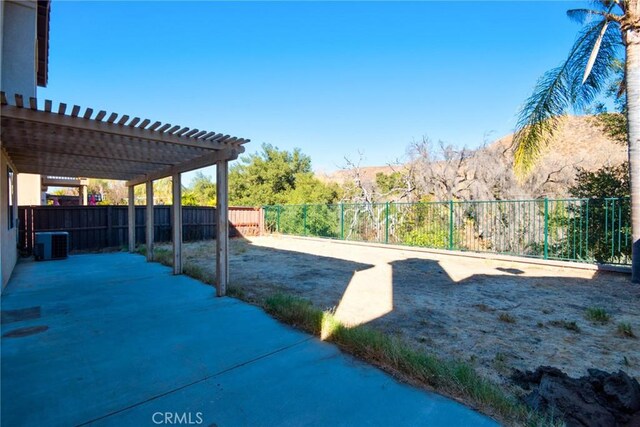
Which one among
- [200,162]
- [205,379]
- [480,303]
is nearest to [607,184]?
[480,303]

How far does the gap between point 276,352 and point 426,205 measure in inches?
357

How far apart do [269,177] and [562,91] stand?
19.3 metres

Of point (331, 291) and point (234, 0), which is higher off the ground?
point (234, 0)

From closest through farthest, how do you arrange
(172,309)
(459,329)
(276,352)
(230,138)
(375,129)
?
(276,352)
(459,329)
(172,309)
(230,138)
(375,129)

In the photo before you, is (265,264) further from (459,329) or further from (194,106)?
(194,106)

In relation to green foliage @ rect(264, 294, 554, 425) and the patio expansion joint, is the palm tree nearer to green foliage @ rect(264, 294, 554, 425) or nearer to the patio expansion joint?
green foliage @ rect(264, 294, 554, 425)

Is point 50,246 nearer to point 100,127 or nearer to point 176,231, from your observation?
point 176,231

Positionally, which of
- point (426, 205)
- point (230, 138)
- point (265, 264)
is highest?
point (230, 138)

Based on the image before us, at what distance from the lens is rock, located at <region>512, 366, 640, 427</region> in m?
1.91

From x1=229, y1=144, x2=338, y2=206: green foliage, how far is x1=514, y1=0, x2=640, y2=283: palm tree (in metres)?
15.1

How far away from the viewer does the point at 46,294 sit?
5.10m

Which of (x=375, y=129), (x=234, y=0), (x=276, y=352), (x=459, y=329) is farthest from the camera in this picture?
(x=375, y=129)

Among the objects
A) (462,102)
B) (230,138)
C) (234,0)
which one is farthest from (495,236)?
(234,0)

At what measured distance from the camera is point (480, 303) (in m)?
4.65
